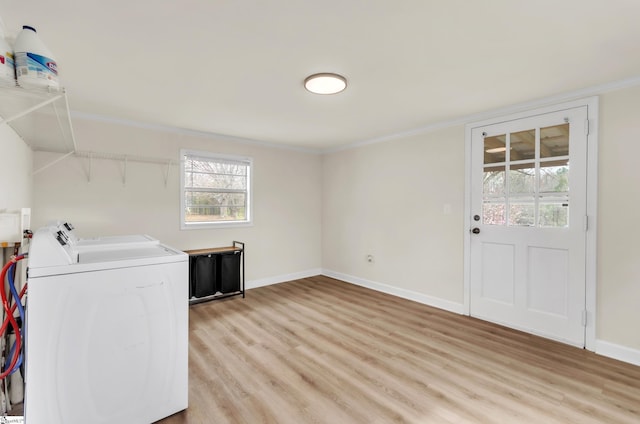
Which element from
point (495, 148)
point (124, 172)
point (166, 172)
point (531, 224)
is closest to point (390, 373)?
point (531, 224)

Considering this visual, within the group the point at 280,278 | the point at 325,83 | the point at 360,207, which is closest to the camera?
the point at 325,83

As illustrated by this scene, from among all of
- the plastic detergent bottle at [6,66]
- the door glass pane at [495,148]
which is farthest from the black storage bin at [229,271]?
the door glass pane at [495,148]

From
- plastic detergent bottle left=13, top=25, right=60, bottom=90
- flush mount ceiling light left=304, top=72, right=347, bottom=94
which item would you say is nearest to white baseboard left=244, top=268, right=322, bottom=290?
flush mount ceiling light left=304, top=72, right=347, bottom=94

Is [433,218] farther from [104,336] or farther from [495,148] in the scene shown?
[104,336]

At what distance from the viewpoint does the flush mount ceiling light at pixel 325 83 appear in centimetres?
224

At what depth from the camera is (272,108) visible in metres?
2.97

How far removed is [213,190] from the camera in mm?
4133

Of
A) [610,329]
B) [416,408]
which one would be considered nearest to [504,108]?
[610,329]

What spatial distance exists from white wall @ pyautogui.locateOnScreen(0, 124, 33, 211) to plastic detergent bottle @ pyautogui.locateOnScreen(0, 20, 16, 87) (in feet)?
2.88

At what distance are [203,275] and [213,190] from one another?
3.81ft

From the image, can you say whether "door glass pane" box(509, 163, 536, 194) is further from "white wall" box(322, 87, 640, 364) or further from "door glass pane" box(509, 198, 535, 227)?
"white wall" box(322, 87, 640, 364)

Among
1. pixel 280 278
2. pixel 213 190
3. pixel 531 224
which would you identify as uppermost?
pixel 213 190

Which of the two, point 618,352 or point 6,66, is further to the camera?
point 618,352

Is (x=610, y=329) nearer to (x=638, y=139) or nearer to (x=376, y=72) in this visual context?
(x=638, y=139)
